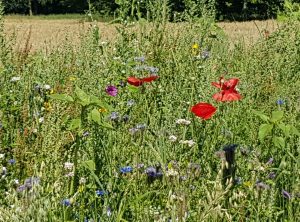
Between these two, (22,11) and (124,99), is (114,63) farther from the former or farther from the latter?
(22,11)

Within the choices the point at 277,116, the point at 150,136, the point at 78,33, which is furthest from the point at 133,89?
the point at 78,33

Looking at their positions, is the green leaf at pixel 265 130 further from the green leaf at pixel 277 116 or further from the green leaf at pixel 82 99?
the green leaf at pixel 82 99

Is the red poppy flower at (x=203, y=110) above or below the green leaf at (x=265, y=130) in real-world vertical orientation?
above

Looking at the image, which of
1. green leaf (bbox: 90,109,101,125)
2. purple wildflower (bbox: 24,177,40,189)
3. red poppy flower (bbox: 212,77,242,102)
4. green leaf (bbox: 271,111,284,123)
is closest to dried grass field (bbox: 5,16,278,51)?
red poppy flower (bbox: 212,77,242,102)

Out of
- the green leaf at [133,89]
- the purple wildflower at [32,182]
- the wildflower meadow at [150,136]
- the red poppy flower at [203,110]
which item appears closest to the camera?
the purple wildflower at [32,182]

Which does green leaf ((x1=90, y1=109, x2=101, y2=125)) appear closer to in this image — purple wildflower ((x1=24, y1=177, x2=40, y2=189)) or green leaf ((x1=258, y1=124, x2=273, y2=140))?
purple wildflower ((x1=24, y1=177, x2=40, y2=189))

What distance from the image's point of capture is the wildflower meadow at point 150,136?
1.76m

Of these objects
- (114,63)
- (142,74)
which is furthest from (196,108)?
(114,63)

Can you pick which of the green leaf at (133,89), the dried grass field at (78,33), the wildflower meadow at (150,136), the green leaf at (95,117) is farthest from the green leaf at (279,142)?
the dried grass field at (78,33)

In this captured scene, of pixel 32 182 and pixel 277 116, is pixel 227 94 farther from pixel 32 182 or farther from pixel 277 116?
pixel 32 182

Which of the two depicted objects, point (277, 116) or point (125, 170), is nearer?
point (125, 170)

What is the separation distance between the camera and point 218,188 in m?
1.36

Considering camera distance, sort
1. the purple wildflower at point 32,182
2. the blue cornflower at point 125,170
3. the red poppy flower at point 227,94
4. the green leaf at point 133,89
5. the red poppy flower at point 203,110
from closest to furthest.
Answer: the purple wildflower at point 32,182, the blue cornflower at point 125,170, the red poppy flower at point 203,110, the red poppy flower at point 227,94, the green leaf at point 133,89

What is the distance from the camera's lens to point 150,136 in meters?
2.60
